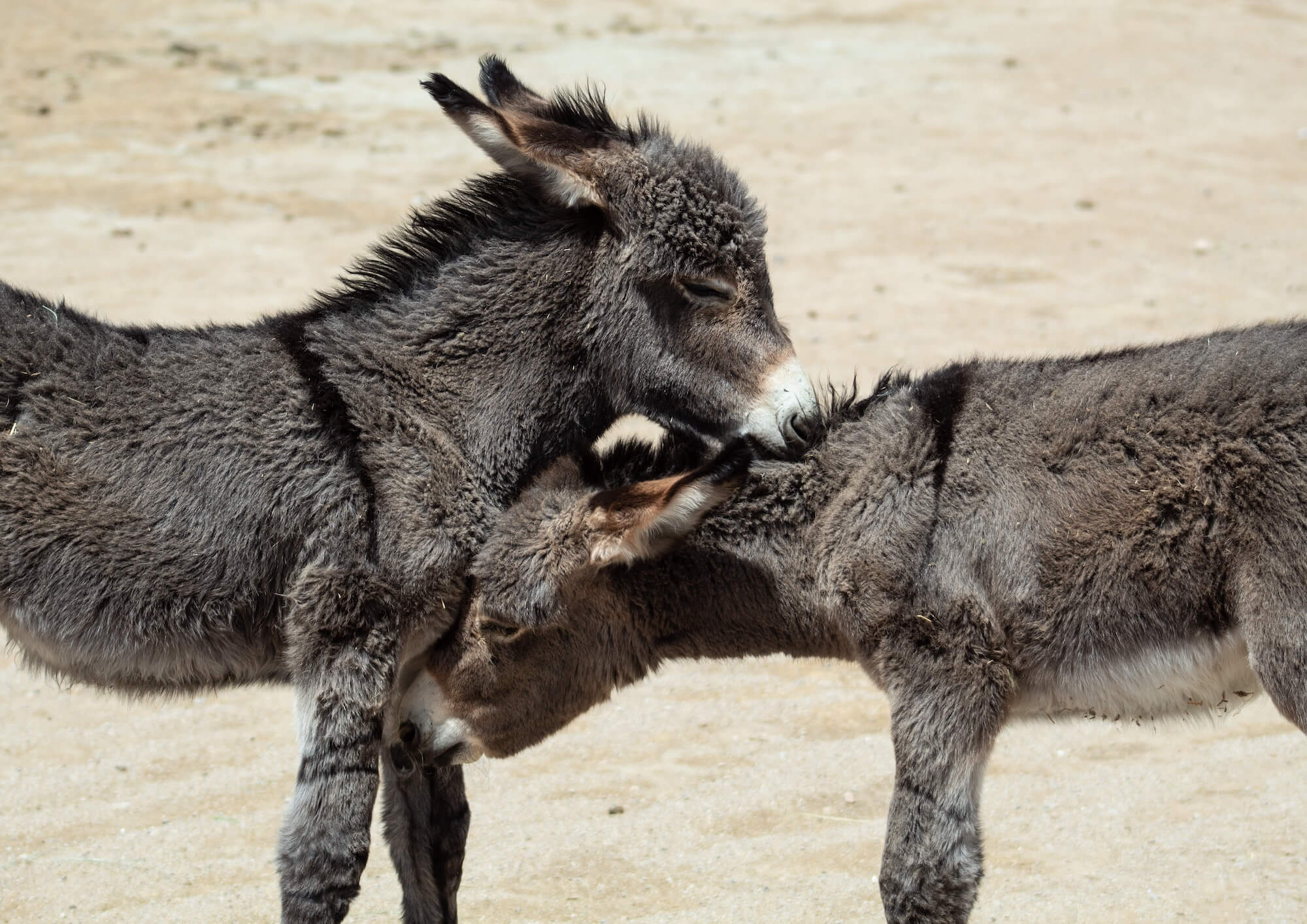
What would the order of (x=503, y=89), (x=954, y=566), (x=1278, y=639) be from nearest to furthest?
(x=1278, y=639), (x=954, y=566), (x=503, y=89)

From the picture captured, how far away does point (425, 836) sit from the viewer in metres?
5.14

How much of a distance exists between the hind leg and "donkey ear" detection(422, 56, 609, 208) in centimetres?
→ 238

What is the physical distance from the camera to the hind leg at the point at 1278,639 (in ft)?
13.5

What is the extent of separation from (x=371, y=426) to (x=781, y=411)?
4.33 ft

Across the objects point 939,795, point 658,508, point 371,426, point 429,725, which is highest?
point 371,426

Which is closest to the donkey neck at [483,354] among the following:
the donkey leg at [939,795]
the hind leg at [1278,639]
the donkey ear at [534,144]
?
the donkey ear at [534,144]

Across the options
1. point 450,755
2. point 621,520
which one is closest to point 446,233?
point 621,520

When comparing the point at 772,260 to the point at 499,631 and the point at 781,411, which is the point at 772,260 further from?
the point at 499,631

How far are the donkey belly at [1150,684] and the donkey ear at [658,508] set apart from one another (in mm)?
1157

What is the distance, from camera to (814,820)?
5.90m

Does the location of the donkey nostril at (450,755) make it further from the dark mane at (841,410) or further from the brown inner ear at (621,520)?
the dark mane at (841,410)

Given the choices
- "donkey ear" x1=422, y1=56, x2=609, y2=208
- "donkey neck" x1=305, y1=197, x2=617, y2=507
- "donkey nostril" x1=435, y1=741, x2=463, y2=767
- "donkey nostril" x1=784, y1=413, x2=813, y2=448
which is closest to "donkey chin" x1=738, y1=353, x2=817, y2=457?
"donkey nostril" x1=784, y1=413, x2=813, y2=448

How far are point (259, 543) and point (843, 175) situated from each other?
1076 cm

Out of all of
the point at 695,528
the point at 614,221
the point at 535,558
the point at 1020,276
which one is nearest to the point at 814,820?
the point at 695,528
